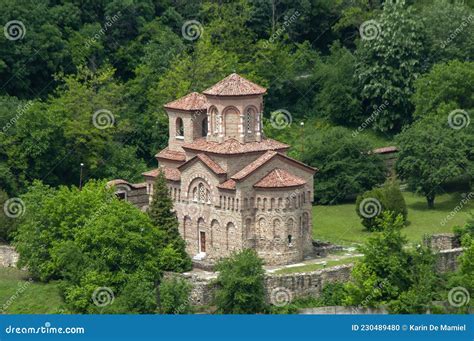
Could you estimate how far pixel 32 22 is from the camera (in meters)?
120

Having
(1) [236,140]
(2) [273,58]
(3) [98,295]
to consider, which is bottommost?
→ (3) [98,295]

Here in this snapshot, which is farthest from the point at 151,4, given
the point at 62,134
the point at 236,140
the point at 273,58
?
the point at 236,140

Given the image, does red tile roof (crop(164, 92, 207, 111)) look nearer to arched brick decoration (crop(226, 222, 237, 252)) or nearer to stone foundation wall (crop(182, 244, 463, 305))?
arched brick decoration (crop(226, 222, 237, 252))

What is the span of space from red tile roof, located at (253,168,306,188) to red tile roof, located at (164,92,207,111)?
632cm

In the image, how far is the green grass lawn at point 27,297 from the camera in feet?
309

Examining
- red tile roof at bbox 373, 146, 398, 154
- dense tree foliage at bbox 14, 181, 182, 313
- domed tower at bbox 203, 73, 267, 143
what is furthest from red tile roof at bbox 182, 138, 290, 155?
red tile roof at bbox 373, 146, 398, 154

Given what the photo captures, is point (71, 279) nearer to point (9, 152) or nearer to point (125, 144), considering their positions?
point (9, 152)

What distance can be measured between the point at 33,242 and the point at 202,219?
844 cm

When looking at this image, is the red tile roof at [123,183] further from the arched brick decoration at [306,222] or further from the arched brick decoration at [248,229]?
the arched brick decoration at [306,222]

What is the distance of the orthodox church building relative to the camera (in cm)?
9850

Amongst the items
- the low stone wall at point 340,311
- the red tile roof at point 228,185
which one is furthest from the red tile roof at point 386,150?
the low stone wall at point 340,311

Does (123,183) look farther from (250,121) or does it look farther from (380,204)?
(380,204)

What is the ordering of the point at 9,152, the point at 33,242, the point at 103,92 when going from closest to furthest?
the point at 33,242
the point at 9,152
the point at 103,92

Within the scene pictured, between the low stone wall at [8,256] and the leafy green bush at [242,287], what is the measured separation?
466 inches
